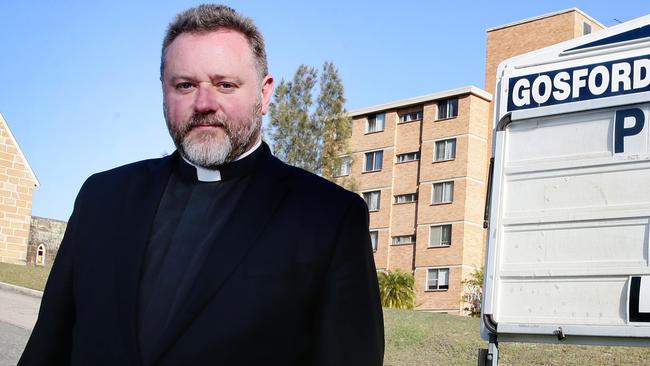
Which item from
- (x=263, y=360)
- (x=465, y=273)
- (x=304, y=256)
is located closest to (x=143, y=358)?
(x=263, y=360)

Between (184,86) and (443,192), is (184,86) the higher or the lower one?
the lower one

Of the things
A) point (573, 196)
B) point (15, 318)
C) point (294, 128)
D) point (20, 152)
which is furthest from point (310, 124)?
point (573, 196)

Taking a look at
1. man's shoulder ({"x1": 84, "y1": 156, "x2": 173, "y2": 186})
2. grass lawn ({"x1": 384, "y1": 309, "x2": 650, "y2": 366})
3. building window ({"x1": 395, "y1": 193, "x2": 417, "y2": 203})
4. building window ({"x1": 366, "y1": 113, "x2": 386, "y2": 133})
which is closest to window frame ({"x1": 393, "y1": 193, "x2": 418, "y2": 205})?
building window ({"x1": 395, "y1": 193, "x2": 417, "y2": 203})

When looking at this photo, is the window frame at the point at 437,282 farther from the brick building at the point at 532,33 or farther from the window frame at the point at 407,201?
the brick building at the point at 532,33

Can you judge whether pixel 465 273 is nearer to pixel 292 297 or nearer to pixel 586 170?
pixel 586 170

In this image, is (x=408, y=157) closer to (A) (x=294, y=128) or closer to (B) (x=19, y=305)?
(A) (x=294, y=128)

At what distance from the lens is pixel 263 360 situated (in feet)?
8.39

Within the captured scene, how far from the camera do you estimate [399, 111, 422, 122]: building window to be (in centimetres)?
6001

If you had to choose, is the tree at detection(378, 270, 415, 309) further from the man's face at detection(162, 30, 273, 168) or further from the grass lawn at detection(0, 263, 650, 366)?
the man's face at detection(162, 30, 273, 168)

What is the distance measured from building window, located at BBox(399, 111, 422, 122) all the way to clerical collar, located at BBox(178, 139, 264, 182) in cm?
5742

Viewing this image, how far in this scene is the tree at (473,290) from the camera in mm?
48503

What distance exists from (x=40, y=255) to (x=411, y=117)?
914 inches

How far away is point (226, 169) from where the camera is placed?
9.13 feet

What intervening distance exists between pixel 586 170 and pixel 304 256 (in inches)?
202
